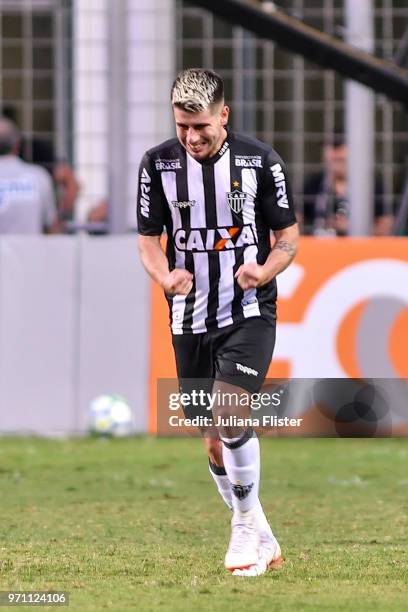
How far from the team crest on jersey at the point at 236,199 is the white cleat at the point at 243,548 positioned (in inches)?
51.1

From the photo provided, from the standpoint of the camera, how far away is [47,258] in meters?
12.8

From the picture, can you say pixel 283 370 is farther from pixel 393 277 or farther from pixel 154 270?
pixel 154 270

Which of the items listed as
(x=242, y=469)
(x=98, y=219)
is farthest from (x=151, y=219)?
(x=98, y=219)

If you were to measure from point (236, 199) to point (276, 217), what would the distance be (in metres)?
0.20

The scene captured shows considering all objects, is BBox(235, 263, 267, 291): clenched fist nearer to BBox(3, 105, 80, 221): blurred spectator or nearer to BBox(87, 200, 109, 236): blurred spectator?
BBox(87, 200, 109, 236): blurred spectator

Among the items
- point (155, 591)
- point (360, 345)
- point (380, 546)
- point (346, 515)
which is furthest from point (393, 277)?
point (155, 591)

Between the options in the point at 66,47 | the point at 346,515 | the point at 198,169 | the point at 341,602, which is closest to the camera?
the point at 341,602

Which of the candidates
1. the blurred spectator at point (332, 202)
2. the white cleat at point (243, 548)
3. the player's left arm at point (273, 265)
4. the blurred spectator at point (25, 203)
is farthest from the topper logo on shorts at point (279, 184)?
the blurred spectator at point (25, 203)

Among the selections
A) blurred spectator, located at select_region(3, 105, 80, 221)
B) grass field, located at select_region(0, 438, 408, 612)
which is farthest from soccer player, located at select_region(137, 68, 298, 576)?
blurred spectator, located at select_region(3, 105, 80, 221)

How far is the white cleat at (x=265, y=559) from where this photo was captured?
21.2ft

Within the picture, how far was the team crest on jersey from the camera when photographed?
6602 mm

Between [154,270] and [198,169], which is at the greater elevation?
[198,169]

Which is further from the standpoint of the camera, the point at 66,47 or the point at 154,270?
the point at 66,47

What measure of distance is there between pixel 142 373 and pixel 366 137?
263cm
